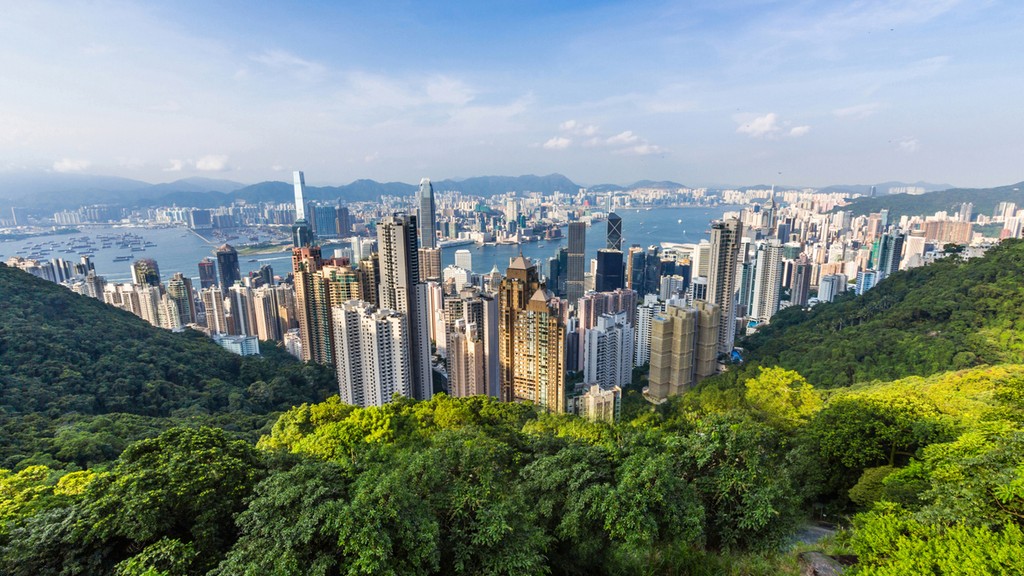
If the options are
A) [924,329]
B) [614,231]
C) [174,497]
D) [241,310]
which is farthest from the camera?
[614,231]

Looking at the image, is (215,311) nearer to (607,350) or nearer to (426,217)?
(607,350)

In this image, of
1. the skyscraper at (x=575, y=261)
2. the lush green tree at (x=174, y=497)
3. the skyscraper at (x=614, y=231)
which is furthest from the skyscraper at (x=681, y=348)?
the skyscraper at (x=614, y=231)

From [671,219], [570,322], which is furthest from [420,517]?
[671,219]

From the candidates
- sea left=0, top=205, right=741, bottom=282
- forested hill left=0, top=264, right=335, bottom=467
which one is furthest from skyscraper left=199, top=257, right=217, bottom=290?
forested hill left=0, top=264, right=335, bottom=467

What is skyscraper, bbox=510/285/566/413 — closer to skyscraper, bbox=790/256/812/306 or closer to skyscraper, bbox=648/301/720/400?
skyscraper, bbox=648/301/720/400

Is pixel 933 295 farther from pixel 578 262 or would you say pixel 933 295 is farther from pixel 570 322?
pixel 578 262

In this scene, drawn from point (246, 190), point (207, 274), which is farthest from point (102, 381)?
point (246, 190)
